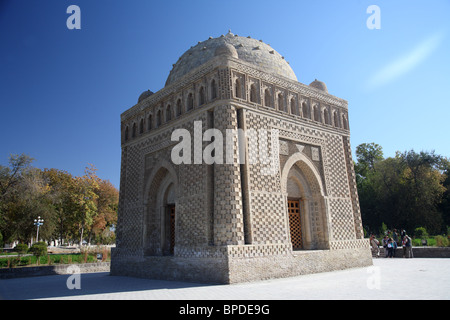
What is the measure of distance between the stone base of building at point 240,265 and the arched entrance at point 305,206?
2.30ft

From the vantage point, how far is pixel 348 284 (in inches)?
285

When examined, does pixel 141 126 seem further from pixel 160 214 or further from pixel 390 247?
pixel 390 247

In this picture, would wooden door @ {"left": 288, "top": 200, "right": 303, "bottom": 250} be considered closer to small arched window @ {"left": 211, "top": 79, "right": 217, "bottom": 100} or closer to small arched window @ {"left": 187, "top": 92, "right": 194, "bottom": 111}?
small arched window @ {"left": 211, "top": 79, "right": 217, "bottom": 100}

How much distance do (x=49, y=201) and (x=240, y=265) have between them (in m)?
25.5

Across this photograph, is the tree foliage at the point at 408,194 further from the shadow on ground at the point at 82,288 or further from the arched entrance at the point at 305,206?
the shadow on ground at the point at 82,288

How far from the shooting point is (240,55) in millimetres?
A: 11656

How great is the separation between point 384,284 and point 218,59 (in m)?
7.18

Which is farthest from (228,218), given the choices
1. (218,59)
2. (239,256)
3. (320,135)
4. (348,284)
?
(320,135)

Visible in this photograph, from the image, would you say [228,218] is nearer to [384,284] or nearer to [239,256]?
[239,256]

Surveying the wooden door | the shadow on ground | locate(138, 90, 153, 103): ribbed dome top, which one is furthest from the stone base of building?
locate(138, 90, 153, 103): ribbed dome top

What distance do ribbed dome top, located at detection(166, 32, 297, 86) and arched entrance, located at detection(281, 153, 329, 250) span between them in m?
3.43

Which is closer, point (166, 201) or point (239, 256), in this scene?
point (239, 256)

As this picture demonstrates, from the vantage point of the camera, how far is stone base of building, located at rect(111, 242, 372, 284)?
8055 millimetres

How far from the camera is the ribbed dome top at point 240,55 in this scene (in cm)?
1178
